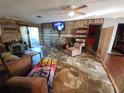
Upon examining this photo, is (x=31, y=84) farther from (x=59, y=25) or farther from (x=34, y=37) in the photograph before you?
→ (x=34, y=37)

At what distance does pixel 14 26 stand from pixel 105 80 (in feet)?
17.7

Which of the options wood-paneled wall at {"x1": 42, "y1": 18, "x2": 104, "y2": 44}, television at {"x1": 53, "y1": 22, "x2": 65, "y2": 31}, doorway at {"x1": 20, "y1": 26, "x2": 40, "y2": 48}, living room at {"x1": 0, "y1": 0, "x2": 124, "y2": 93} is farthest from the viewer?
television at {"x1": 53, "y1": 22, "x2": 65, "y2": 31}

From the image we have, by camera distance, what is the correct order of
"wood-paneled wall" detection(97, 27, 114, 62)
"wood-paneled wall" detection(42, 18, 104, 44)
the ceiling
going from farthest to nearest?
"wood-paneled wall" detection(42, 18, 104, 44) → "wood-paneled wall" detection(97, 27, 114, 62) → the ceiling

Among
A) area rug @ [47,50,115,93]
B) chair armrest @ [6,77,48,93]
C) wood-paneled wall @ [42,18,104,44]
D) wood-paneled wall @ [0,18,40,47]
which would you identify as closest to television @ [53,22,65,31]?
wood-paneled wall @ [42,18,104,44]

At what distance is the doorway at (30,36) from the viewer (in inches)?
219

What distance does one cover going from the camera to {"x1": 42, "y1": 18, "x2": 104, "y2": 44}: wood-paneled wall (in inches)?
202

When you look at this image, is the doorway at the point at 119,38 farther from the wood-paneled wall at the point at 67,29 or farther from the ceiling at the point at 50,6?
the ceiling at the point at 50,6

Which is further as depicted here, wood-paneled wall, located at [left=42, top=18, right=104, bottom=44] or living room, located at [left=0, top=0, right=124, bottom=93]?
wood-paneled wall, located at [left=42, top=18, right=104, bottom=44]

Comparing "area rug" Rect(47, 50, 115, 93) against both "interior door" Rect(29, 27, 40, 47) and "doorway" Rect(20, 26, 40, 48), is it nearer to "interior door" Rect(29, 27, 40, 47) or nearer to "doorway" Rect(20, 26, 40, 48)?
"doorway" Rect(20, 26, 40, 48)

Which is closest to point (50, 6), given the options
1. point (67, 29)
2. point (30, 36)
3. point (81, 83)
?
point (81, 83)

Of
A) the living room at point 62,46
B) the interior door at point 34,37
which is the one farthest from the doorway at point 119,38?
the interior door at point 34,37

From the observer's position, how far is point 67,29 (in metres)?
5.95

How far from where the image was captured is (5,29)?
A: 13.3 ft

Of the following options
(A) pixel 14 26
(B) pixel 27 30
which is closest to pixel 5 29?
(A) pixel 14 26
